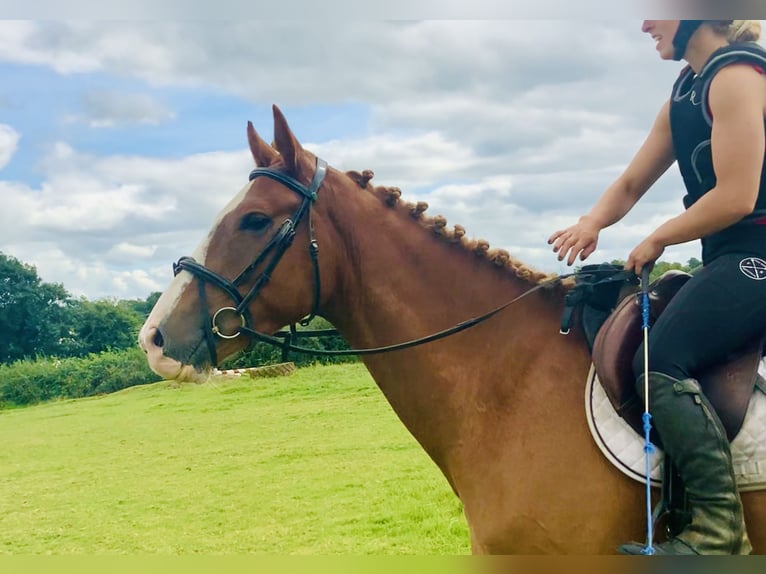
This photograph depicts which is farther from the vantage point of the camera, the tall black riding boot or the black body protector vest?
the black body protector vest

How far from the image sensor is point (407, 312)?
237 cm

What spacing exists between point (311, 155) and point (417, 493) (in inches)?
175

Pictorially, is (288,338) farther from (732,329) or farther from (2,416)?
(2,416)

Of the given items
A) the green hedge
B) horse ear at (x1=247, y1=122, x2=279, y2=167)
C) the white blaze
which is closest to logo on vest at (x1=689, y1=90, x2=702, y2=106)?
horse ear at (x1=247, y1=122, x2=279, y2=167)

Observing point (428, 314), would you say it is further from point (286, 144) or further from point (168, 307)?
point (168, 307)

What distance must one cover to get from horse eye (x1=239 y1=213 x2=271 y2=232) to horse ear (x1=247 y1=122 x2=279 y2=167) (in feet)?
0.83

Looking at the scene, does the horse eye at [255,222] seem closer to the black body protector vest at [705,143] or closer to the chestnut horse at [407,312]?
the chestnut horse at [407,312]

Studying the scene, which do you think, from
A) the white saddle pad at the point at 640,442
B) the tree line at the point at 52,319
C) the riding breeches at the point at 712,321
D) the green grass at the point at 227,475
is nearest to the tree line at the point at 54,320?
the tree line at the point at 52,319

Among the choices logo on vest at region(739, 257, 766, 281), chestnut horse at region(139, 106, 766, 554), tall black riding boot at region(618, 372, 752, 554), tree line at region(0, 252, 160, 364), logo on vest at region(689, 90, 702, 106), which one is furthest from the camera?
tree line at region(0, 252, 160, 364)

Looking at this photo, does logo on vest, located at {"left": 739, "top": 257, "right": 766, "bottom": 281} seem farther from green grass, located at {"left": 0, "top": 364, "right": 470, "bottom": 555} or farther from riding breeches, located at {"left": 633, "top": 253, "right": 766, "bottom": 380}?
green grass, located at {"left": 0, "top": 364, "right": 470, "bottom": 555}

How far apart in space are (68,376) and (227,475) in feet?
6.49

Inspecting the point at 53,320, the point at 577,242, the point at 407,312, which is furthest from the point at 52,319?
the point at 577,242

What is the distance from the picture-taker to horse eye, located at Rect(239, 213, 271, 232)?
7.63 feet

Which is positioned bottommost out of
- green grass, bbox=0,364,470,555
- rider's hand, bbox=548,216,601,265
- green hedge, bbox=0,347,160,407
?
green grass, bbox=0,364,470,555
